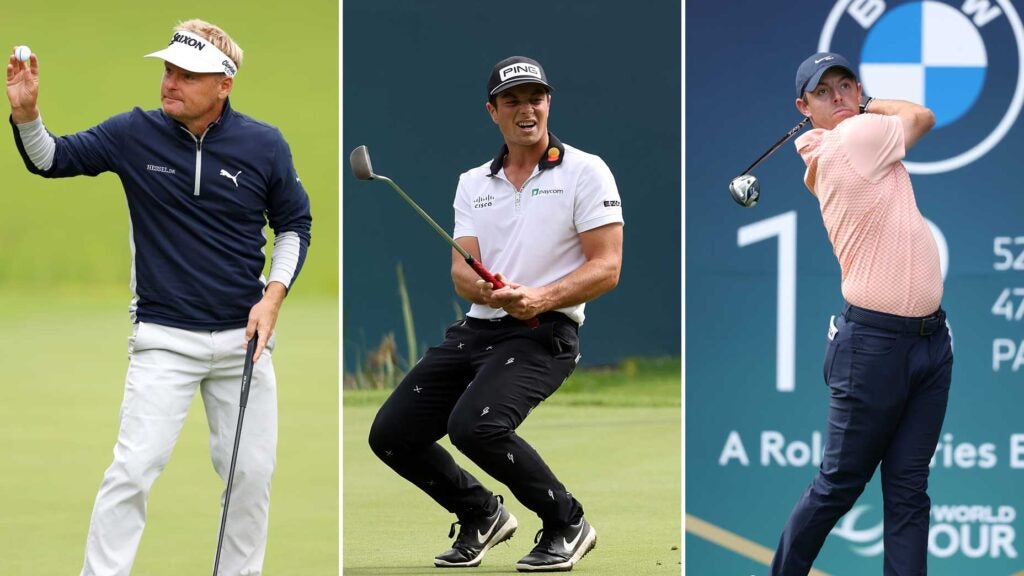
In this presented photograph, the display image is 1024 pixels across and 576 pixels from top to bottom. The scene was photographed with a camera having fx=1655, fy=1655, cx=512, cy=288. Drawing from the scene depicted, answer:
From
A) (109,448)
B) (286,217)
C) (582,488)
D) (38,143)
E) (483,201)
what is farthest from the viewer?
(109,448)

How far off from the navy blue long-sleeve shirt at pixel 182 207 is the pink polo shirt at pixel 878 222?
1.50 meters

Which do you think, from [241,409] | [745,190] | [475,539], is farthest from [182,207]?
[745,190]

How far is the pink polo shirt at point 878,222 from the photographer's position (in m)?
4.18

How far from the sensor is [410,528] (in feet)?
17.9

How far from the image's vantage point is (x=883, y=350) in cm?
416

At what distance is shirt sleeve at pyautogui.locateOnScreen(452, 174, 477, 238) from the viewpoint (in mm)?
4930

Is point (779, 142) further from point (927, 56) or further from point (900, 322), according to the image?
point (900, 322)

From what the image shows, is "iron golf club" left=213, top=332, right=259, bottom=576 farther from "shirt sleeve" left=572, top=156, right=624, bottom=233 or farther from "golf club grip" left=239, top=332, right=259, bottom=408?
"shirt sleeve" left=572, top=156, right=624, bottom=233

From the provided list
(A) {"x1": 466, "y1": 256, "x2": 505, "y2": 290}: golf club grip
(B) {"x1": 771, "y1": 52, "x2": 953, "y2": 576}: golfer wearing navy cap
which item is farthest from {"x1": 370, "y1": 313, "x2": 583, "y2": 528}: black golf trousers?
(B) {"x1": 771, "y1": 52, "x2": 953, "y2": 576}: golfer wearing navy cap

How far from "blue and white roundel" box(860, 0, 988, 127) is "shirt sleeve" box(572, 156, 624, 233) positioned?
88cm

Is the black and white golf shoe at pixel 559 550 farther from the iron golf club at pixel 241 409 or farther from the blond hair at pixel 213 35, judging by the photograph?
the blond hair at pixel 213 35

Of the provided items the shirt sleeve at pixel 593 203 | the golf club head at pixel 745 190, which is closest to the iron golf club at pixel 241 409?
the shirt sleeve at pixel 593 203

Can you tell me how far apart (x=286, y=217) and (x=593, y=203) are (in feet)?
2.91

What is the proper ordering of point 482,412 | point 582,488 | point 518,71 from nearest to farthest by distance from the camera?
point 482,412 < point 518,71 < point 582,488
